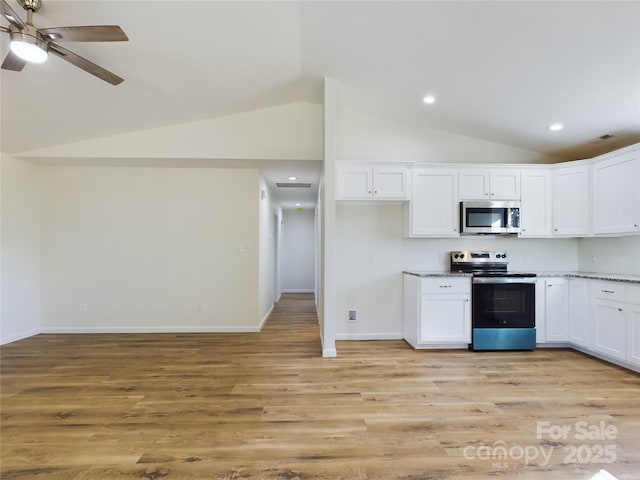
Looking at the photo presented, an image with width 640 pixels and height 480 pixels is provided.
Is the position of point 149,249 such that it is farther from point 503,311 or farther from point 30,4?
point 503,311

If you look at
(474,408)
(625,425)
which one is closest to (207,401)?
(474,408)

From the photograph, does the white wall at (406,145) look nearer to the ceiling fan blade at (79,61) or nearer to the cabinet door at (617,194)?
the cabinet door at (617,194)

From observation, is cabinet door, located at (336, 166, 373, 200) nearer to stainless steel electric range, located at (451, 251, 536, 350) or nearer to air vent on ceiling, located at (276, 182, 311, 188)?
stainless steel electric range, located at (451, 251, 536, 350)

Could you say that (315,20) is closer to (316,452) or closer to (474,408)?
(316,452)

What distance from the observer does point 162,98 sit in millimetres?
3576

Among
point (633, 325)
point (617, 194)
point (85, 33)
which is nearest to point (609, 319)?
point (633, 325)

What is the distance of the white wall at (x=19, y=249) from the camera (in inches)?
161

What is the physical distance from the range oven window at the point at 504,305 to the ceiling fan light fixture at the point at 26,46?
443 centimetres

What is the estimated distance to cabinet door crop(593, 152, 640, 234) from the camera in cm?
335

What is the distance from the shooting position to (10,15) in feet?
6.20

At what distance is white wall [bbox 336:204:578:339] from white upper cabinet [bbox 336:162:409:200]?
1.31 ft

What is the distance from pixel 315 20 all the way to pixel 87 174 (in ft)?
13.1

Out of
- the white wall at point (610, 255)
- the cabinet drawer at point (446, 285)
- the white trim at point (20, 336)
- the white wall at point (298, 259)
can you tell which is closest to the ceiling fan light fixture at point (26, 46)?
the white trim at point (20, 336)

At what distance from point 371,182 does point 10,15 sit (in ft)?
10.8
